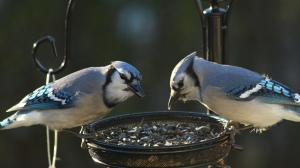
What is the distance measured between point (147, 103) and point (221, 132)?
277 centimetres

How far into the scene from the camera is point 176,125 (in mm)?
3566

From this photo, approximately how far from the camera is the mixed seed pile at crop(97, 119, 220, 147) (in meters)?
3.23

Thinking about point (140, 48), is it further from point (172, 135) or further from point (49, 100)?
point (172, 135)

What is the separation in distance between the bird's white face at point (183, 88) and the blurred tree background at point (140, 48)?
2397 millimetres

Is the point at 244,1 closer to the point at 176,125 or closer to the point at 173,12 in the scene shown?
the point at 173,12

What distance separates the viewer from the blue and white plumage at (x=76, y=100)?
3.44 metres

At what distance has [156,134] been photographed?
3354mm

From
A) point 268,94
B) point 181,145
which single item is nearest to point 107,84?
point 181,145

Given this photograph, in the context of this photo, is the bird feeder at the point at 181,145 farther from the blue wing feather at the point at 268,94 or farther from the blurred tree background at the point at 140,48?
the blurred tree background at the point at 140,48

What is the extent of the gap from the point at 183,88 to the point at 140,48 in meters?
2.68

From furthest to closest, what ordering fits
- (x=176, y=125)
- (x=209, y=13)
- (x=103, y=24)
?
(x=103, y=24) → (x=176, y=125) → (x=209, y=13)

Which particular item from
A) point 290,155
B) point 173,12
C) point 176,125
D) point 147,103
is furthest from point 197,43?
point 176,125

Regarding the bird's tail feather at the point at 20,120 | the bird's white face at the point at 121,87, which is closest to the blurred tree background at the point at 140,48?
the bird's tail feather at the point at 20,120

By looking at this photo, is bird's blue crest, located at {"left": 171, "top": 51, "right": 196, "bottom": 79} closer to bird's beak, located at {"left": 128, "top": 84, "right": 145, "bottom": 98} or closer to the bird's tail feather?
bird's beak, located at {"left": 128, "top": 84, "right": 145, "bottom": 98}
